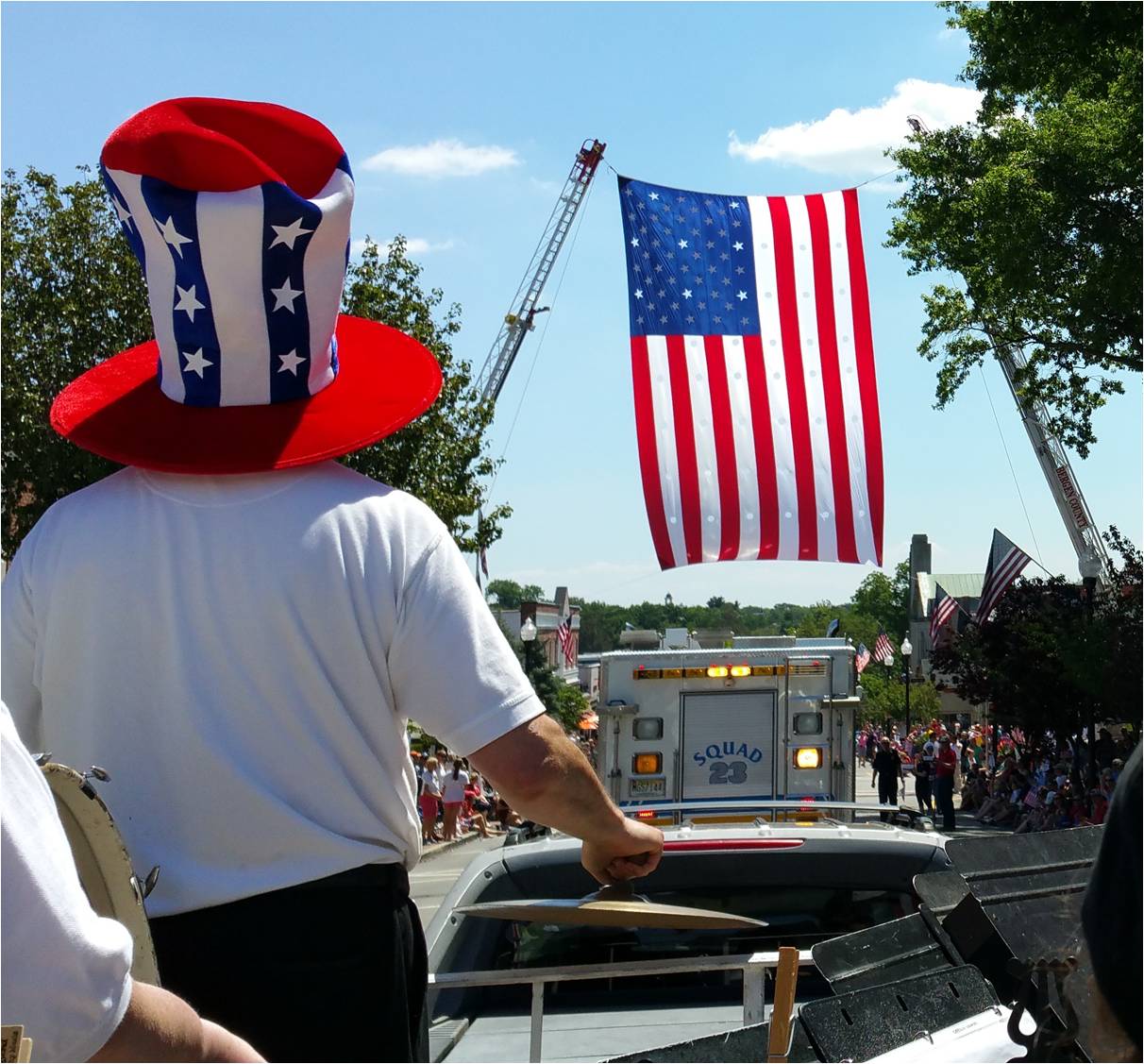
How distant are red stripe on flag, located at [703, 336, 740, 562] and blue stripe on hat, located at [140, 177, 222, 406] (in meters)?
8.04

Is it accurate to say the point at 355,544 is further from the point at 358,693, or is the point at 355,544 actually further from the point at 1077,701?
the point at 1077,701

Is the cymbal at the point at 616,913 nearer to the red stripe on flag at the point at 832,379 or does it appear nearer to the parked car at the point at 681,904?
the parked car at the point at 681,904

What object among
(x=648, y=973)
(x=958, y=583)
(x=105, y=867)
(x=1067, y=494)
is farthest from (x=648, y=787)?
(x=958, y=583)

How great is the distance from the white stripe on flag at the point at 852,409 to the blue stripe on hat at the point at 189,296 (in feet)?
27.1

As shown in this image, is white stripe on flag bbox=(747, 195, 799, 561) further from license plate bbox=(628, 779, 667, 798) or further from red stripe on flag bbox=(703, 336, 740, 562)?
license plate bbox=(628, 779, 667, 798)

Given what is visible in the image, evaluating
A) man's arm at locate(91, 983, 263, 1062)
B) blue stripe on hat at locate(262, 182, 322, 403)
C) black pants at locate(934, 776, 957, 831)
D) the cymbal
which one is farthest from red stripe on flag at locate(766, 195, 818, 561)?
black pants at locate(934, 776, 957, 831)

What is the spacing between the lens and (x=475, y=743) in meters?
2.35

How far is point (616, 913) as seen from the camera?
2434 mm

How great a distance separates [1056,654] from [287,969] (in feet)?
89.6

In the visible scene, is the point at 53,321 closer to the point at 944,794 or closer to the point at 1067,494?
the point at 944,794

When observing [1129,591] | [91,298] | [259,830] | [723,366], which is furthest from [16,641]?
[1129,591]

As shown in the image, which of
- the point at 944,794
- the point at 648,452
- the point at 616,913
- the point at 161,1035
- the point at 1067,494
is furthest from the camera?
the point at 1067,494

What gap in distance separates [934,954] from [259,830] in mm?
1848

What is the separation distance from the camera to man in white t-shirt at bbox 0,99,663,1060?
2.32 meters
